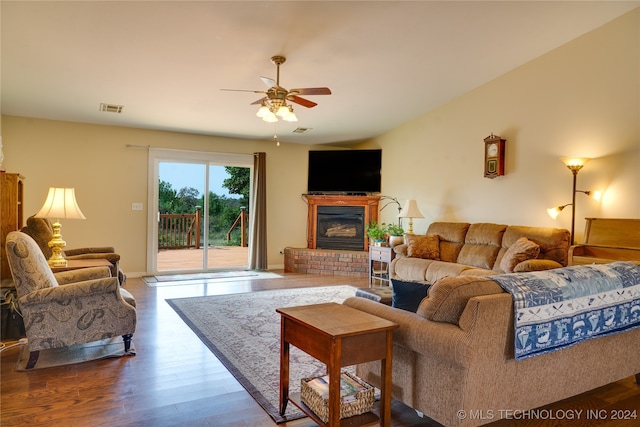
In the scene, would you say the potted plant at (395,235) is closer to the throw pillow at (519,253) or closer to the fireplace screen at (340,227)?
the fireplace screen at (340,227)

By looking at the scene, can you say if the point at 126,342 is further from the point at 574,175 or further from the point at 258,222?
the point at 574,175

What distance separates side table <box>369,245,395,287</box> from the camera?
6193mm

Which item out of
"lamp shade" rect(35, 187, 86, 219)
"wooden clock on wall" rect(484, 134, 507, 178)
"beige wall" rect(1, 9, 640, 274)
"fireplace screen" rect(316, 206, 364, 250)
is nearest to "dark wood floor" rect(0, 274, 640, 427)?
"lamp shade" rect(35, 187, 86, 219)

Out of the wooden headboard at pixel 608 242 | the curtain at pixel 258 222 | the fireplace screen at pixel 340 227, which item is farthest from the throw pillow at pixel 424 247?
the curtain at pixel 258 222

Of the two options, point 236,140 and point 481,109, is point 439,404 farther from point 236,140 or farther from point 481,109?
point 236,140

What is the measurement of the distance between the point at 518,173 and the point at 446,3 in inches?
99.0

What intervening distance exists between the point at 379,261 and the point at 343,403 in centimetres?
480

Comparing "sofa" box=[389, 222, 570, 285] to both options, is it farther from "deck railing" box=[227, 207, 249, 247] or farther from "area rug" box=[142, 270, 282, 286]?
"deck railing" box=[227, 207, 249, 247]

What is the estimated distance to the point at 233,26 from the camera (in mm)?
3641

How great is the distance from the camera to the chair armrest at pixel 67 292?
286cm

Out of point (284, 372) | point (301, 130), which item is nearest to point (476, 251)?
point (301, 130)

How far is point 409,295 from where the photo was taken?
89.4 inches

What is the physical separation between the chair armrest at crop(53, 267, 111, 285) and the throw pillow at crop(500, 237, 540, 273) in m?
4.04

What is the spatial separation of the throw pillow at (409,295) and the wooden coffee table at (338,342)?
27cm
